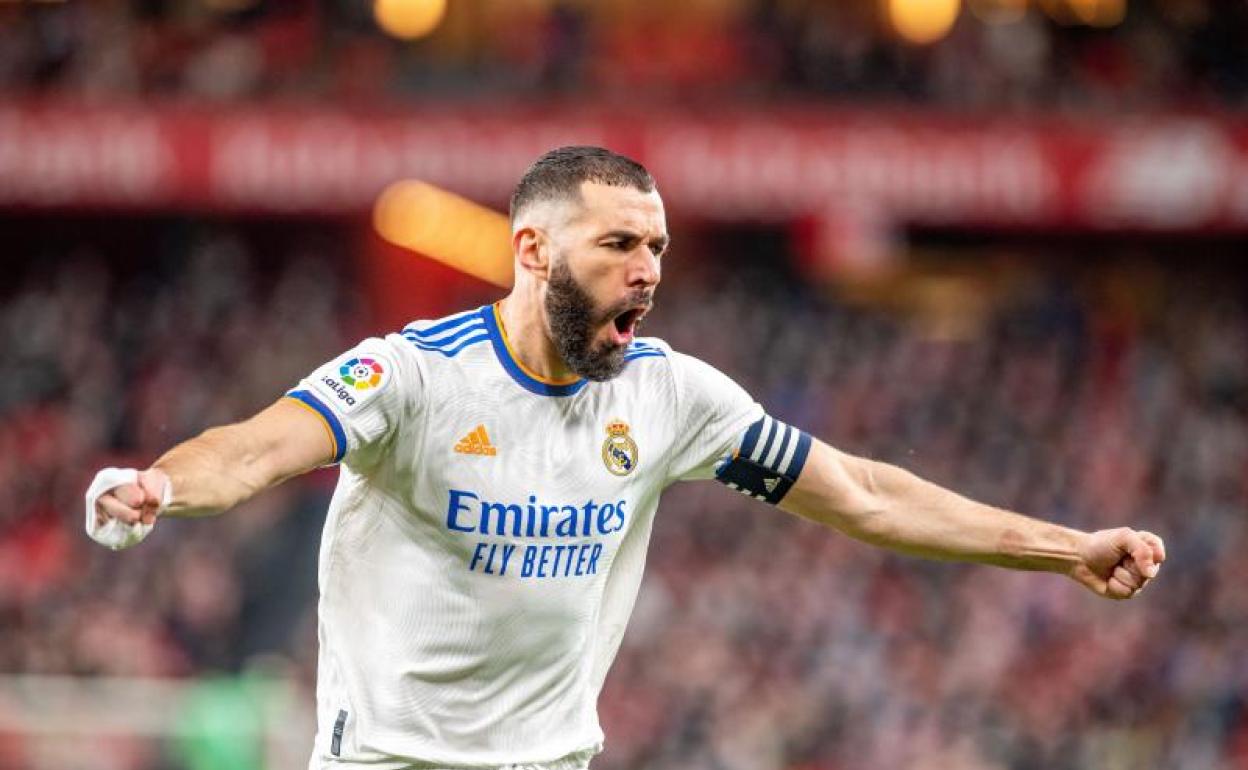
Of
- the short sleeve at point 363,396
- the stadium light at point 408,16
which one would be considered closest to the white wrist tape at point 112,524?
the short sleeve at point 363,396

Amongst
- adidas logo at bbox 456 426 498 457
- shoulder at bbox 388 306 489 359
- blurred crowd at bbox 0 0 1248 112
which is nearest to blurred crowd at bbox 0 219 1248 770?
blurred crowd at bbox 0 0 1248 112

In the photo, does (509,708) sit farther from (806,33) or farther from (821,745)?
(806,33)

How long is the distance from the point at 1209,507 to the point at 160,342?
10.4 m

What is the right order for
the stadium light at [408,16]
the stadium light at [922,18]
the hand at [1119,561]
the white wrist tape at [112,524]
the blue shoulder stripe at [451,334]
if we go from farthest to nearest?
1. the stadium light at [408,16]
2. the stadium light at [922,18]
3. the hand at [1119,561]
4. the blue shoulder stripe at [451,334]
5. the white wrist tape at [112,524]

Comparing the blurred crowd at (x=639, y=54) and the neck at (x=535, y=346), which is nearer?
the neck at (x=535, y=346)

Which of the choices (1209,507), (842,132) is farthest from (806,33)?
(1209,507)

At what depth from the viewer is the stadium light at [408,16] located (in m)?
21.8

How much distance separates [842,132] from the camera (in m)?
20.8

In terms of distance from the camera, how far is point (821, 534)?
16172mm

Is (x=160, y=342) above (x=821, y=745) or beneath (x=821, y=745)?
above

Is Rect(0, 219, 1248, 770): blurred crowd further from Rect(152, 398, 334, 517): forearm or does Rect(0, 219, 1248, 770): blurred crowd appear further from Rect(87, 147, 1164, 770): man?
Rect(152, 398, 334, 517): forearm

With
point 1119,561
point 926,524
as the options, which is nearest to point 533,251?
point 926,524

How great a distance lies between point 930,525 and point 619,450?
30.5 inches

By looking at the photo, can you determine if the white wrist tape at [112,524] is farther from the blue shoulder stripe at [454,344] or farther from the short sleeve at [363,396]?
the blue shoulder stripe at [454,344]
